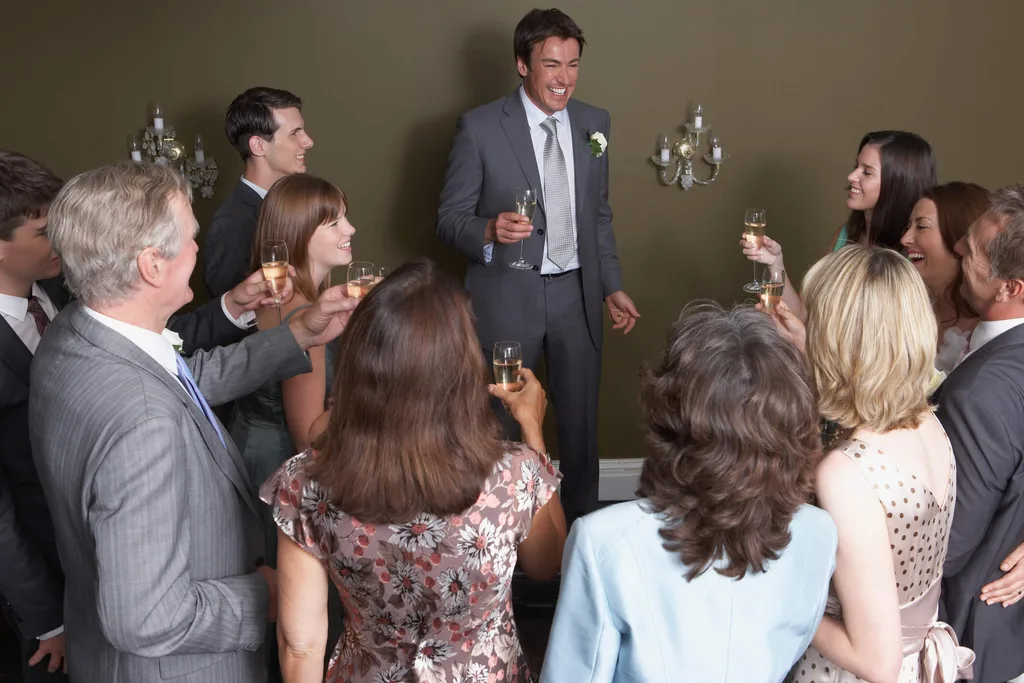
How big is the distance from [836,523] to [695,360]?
1.53ft

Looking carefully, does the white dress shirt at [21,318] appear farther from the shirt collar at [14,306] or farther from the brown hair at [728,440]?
the brown hair at [728,440]

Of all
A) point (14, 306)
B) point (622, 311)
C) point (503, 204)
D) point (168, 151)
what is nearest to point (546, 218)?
point (503, 204)

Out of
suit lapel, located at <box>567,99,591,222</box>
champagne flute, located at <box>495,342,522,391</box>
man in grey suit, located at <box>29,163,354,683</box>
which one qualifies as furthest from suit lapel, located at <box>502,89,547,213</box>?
man in grey suit, located at <box>29,163,354,683</box>

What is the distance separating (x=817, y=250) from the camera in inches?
194

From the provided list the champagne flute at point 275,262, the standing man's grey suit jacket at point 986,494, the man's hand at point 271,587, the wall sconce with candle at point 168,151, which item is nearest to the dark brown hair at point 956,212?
the standing man's grey suit jacket at point 986,494

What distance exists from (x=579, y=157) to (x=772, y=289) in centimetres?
159

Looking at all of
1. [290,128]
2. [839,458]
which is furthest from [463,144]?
[839,458]

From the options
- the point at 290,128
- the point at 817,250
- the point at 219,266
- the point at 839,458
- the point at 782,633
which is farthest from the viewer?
the point at 817,250

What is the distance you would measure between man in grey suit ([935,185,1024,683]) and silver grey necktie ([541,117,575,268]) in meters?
1.96

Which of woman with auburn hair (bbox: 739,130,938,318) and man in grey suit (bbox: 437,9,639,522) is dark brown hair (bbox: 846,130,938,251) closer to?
woman with auburn hair (bbox: 739,130,938,318)

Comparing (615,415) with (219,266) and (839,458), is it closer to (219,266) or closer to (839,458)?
(219,266)

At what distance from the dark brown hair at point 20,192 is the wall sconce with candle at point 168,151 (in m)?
1.94

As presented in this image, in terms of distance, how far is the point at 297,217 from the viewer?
2.95 m

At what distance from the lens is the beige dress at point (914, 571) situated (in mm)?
1820
